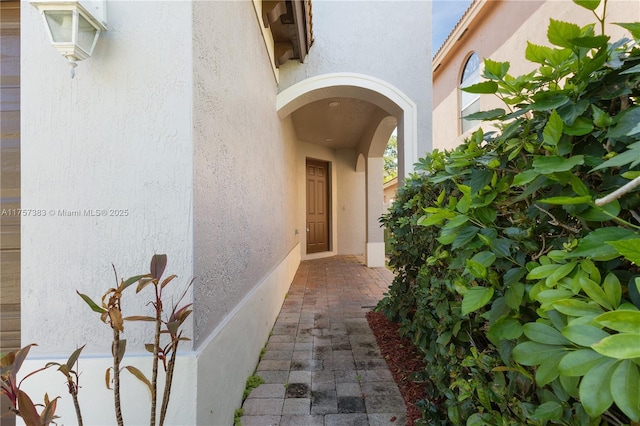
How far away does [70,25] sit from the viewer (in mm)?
1281

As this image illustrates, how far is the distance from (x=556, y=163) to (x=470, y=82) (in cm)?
793

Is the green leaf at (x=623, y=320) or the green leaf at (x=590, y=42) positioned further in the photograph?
the green leaf at (x=590, y=42)

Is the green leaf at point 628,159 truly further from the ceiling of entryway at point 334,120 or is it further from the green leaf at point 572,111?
the ceiling of entryway at point 334,120

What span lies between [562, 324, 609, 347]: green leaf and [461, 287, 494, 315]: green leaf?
1.17 feet

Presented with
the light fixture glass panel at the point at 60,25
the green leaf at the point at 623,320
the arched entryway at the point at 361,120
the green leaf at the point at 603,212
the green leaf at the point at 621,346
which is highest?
the arched entryway at the point at 361,120

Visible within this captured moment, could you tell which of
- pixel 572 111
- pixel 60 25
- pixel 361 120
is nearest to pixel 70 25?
pixel 60 25

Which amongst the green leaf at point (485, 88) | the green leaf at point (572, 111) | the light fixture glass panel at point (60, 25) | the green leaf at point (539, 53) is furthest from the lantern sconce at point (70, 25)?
the green leaf at point (572, 111)

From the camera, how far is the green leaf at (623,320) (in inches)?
17.7

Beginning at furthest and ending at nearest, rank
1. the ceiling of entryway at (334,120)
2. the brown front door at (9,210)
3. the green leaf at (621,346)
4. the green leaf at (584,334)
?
1. the ceiling of entryway at (334,120)
2. the brown front door at (9,210)
3. the green leaf at (584,334)
4. the green leaf at (621,346)

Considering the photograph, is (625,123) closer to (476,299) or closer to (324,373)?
(476,299)

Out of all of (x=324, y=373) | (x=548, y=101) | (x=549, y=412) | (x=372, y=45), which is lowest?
(x=324, y=373)

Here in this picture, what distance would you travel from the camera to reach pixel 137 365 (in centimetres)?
142

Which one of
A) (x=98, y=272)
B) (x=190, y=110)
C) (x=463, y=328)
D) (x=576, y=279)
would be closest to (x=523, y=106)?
(x=576, y=279)

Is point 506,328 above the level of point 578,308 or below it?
below
